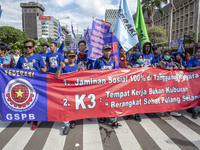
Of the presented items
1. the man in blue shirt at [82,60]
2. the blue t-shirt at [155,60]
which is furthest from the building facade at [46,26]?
the blue t-shirt at [155,60]

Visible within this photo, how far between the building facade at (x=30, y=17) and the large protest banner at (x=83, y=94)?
14606 centimetres

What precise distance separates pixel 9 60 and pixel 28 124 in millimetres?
2071

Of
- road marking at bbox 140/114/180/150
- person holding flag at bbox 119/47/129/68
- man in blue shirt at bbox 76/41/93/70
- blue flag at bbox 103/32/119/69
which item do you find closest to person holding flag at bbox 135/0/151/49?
person holding flag at bbox 119/47/129/68

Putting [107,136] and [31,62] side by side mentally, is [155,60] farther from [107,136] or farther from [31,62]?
[31,62]

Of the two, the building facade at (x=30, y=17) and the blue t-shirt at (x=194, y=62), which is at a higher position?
the building facade at (x=30, y=17)

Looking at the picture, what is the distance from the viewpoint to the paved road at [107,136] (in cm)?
273

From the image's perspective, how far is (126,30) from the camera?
413cm

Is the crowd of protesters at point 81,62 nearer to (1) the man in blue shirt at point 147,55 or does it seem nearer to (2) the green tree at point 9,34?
(1) the man in blue shirt at point 147,55

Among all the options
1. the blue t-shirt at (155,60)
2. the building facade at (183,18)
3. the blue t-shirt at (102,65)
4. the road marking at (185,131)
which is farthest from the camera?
the building facade at (183,18)

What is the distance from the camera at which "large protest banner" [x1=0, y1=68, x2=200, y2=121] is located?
3352 mm

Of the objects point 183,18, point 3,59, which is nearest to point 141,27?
point 3,59

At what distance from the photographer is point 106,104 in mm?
3520

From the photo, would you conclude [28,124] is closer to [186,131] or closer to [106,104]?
[106,104]

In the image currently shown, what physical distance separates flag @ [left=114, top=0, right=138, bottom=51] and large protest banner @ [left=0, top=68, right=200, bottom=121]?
2.95ft
